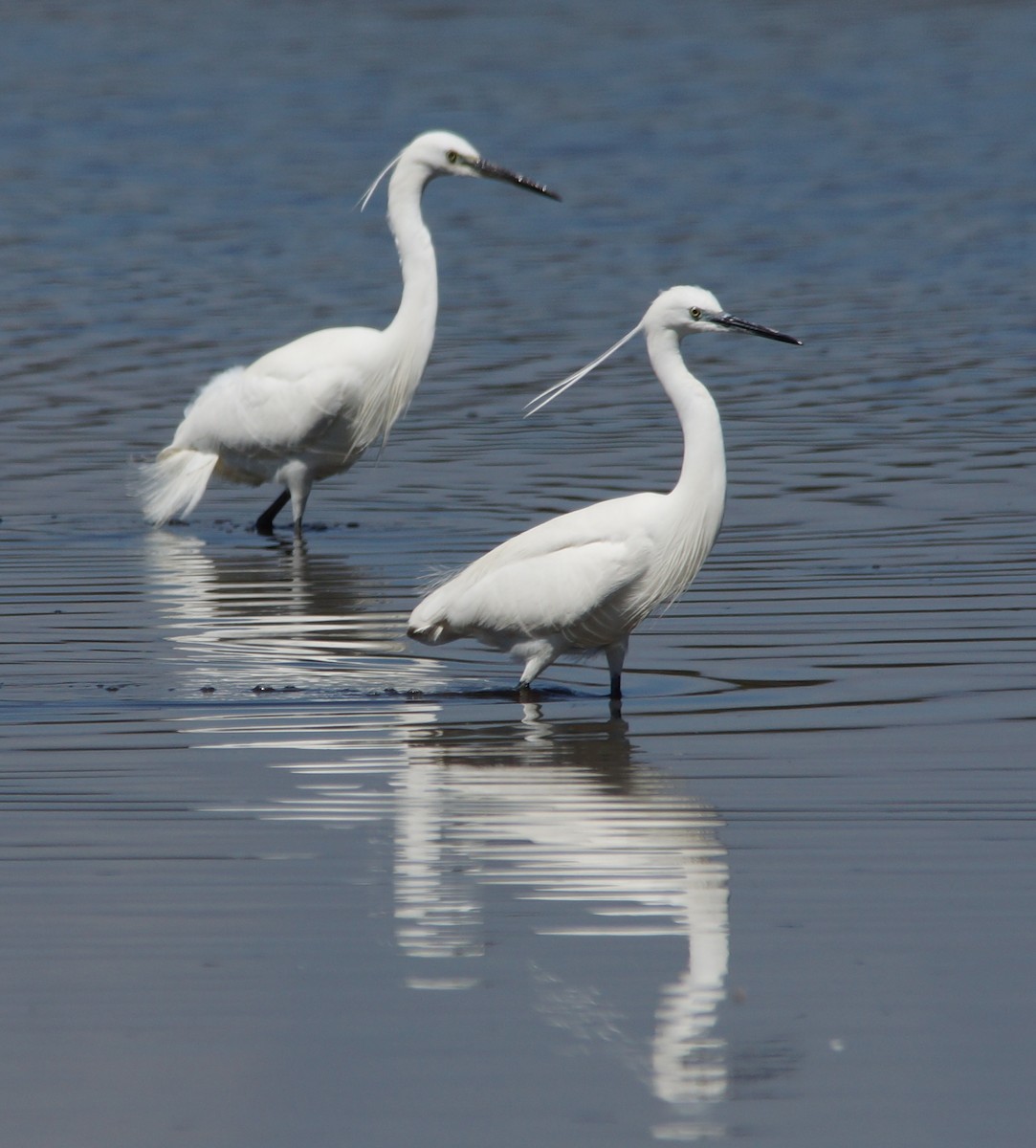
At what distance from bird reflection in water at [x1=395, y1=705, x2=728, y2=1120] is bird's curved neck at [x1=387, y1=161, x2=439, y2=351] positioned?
14.7 feet

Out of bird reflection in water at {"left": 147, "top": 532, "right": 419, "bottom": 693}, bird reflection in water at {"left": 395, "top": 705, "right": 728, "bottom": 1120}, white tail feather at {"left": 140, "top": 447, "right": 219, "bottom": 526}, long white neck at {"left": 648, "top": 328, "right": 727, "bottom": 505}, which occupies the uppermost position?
long white neck at {"left": 648, "top": 328, "right": 727, "bottom": 505}

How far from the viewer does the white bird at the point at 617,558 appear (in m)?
7.57

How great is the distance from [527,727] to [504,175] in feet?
14.9

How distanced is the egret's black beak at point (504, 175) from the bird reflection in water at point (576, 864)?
14.4ft

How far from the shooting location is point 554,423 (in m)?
13.5

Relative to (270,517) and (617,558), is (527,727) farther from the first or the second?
(270,517)

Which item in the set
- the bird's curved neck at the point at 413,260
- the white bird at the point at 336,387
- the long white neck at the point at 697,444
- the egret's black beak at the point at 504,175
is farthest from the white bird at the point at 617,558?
the bird's curved neck at the point at 413,260

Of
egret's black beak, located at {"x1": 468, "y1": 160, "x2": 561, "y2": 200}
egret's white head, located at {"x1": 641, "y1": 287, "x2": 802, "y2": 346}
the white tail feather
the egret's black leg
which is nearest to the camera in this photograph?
egret's white head, located at {"x1": 641, "y1": 287, "x2": 802, "y2": 346}

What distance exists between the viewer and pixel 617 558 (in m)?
7.53

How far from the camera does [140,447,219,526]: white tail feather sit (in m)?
11.8

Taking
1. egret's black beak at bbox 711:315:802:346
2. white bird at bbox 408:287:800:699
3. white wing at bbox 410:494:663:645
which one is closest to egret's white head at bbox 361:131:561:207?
egret's black beak at bbox 711:315:802:346

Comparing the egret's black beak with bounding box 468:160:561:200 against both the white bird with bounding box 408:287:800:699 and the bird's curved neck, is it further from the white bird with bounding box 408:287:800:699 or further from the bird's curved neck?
the white bird with bounding box 408:287:800:699

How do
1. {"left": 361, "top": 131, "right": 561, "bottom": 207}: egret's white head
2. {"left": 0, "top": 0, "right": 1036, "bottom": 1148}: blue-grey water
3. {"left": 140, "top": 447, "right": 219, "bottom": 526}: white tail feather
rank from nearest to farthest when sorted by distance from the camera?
{"left": 0, "top": 0, "right": 1036, "bottom": 1148}: blue-grey water → {"left": 361, "top": 131, "right": 561, "bottom": 207}: egret's white head → {"left": 140, "top": 447, "right": 219, "bottom": 526}: white tail feather

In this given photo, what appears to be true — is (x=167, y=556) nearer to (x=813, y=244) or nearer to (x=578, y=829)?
(x=578, y=829)
